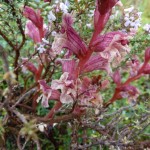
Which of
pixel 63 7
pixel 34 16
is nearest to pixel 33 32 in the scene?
pixel 34 16

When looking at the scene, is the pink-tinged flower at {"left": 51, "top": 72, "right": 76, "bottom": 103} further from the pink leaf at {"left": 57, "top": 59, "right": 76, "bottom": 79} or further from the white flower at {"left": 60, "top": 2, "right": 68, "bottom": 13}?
the white flower at {"left": 60, "top": 2, "right": 68, "bottom": 13}

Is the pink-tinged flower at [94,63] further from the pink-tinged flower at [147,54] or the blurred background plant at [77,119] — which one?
the pink-tinged flower at [147,54]

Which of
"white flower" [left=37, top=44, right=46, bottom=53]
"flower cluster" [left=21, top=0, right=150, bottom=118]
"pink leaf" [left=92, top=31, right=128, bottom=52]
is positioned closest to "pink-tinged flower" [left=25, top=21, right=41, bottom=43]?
"flower cluster" [left=21, top=0, right=150, bottom=118]

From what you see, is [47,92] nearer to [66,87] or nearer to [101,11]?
[66,87]

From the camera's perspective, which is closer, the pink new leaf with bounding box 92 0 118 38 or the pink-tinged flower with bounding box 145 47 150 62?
the pink new leaf with bounding box 92 0 118 38

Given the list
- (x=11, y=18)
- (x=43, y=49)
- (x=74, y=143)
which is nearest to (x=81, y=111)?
(x=74, y=143)

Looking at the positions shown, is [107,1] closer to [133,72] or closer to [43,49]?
[43,49]
